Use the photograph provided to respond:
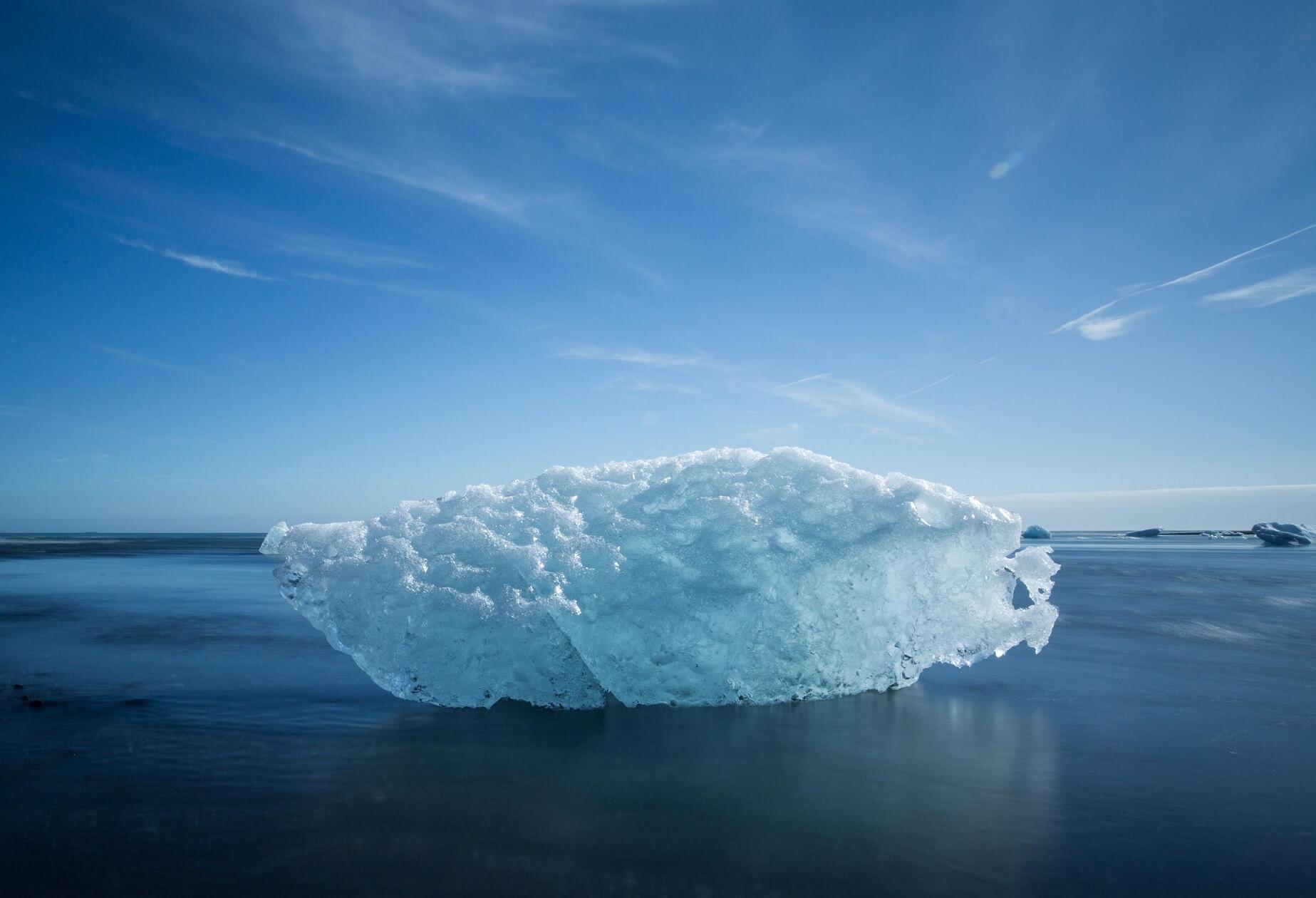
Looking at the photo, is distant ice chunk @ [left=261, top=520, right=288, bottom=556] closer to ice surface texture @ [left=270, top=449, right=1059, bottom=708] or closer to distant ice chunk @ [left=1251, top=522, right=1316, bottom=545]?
ice surface texture @ [left=270, top=449, right=1059, bottom=708]

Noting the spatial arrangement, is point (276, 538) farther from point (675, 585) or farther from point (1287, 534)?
point (1287, 534)

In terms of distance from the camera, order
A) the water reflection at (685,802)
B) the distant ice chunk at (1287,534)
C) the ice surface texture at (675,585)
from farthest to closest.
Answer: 1. the distant ice chunk at (1287,534)
2. the ice surface texture at (675,585)
3. the water reflection at (685,802)

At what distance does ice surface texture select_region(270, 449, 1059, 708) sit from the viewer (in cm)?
583

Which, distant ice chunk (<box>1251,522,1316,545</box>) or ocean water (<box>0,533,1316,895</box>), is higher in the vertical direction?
distant ice chunk (<box>1251,522,1316,545</box>)

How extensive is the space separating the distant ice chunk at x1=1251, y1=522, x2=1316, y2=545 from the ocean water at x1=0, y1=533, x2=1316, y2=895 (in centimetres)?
5101

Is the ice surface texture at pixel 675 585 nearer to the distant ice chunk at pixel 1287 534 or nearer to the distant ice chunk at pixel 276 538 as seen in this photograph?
the distant ice chunk at pixel 276 538

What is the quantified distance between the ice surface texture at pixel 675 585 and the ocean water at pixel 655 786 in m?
0.39

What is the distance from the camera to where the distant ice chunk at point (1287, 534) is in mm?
46406

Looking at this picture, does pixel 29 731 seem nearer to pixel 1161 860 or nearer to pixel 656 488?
pixel 656 488

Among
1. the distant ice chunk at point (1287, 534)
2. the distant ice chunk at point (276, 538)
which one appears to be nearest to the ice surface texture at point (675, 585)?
the distant ice chunk at point (276, 538)

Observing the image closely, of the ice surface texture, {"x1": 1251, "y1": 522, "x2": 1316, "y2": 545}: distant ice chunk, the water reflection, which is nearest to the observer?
the water reflection

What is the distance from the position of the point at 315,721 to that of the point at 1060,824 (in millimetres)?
5249

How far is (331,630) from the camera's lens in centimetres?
611

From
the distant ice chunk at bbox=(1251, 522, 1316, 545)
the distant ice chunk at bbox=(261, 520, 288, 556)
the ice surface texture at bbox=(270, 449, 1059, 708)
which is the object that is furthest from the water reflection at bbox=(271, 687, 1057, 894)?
the distant ice chunk at bbox=(1251, 522, 1316, 545)
